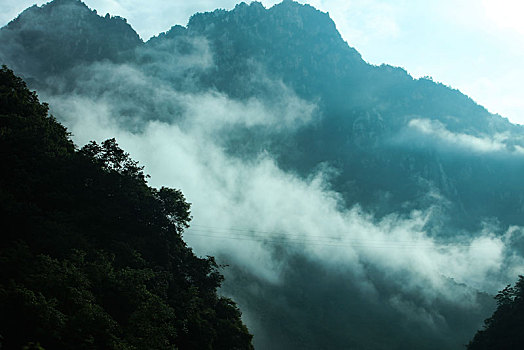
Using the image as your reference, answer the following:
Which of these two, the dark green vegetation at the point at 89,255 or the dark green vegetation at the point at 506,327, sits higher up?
the dark green vegetation at the point at 506,327

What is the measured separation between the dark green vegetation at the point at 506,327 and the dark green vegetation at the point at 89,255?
37.6 meters

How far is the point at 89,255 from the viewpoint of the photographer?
3634 cm

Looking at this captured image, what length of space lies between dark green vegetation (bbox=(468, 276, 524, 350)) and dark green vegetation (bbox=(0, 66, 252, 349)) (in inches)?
1478

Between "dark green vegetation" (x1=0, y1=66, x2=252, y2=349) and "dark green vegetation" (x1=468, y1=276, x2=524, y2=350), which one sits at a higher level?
"dark green vegetation" (x1=468, y1=276, x2=524, y2=350)

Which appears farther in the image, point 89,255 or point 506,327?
point 506,327

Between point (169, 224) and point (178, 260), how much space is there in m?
5.82

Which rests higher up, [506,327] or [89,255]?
[506,327]

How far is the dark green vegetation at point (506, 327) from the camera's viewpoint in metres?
52.9

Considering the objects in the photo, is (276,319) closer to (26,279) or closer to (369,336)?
(369,336)

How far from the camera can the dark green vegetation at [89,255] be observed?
2441cm

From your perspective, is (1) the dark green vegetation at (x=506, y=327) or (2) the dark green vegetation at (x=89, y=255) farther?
(1) the dark green vegetation at (x=506, y=327)

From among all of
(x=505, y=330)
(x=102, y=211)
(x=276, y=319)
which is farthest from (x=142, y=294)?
(x=276, y=319)

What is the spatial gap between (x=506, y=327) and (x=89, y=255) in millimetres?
57762

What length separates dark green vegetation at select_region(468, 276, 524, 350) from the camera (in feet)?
174
